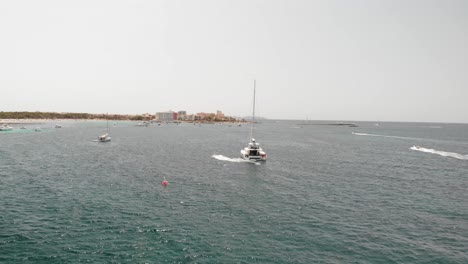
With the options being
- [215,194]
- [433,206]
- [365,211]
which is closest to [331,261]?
[365,211]

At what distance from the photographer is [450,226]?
3922 centimetres

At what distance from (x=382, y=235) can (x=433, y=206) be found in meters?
18.8

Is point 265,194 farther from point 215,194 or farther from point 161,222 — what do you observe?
point 161,222

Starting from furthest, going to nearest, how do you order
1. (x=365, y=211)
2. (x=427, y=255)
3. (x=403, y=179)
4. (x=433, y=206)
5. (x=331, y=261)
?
(x=403, y=179) → (x=433, y=206) → (x=365, y=211) → (x=427, y=255) → (x=331, y=261)

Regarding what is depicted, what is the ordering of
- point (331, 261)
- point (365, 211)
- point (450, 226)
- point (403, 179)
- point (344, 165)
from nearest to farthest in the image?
1. point (331, 261)
2. point (450, 226)
3. point (365, 211)
4. point (403, 179)
5. point (344, 165)

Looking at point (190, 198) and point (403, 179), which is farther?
point (403, 179)

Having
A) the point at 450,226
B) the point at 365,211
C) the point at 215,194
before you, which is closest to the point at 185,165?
the point at 215,194

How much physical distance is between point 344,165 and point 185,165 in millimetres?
46201

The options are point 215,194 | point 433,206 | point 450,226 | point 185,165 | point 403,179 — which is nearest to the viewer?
point 450,226

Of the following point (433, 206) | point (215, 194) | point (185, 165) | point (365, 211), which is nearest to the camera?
point (365, 211)

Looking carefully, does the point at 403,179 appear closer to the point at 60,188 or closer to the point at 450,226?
the point at 450,226

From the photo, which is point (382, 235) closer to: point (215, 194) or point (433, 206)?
point (433, 206)

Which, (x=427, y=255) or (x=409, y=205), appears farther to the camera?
(x=409, y=205)

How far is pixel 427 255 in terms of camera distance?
31.1m
